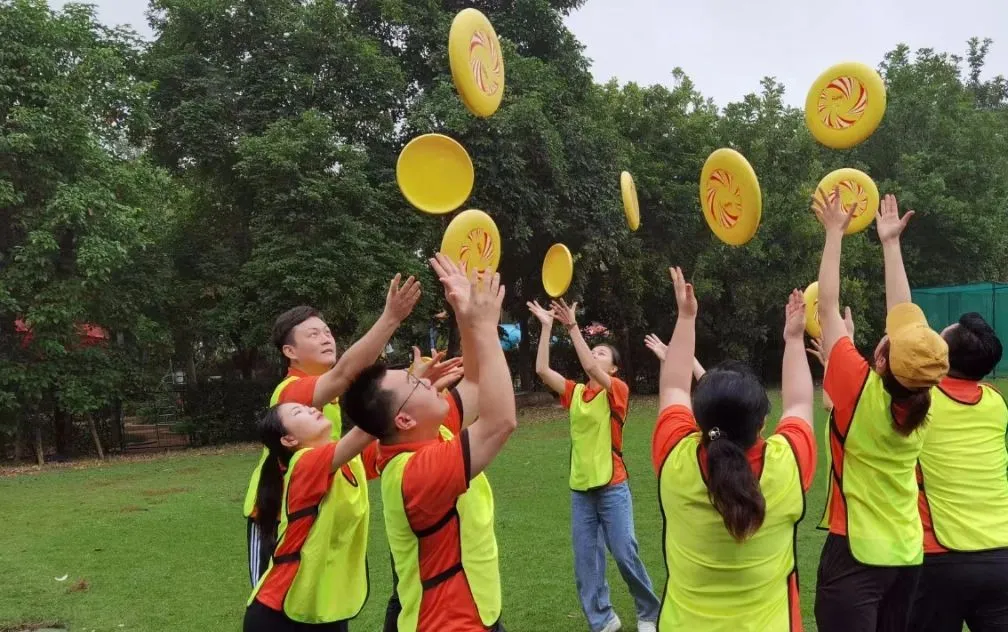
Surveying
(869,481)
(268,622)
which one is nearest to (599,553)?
(869,481)

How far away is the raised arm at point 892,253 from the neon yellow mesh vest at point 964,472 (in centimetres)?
42

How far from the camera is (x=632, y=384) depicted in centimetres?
2339

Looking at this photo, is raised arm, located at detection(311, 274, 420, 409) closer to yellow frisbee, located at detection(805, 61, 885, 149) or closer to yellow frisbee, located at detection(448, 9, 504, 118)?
yellow frisbee, located at detection(448, 9, 504, 118)

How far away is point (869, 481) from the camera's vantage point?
277cm

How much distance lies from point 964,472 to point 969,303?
18471 mm

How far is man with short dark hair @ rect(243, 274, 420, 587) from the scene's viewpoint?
8.66 ft

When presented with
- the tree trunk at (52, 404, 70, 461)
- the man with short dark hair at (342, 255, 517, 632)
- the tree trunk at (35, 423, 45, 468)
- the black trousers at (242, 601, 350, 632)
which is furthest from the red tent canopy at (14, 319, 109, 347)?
the man with short dark hair at (342, 255, 517, 632)

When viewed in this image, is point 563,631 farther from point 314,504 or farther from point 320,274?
point 320,274

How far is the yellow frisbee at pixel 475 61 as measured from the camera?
3988 millimetres

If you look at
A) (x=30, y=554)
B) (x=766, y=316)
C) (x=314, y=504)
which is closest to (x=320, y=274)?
(x=30, y=554)

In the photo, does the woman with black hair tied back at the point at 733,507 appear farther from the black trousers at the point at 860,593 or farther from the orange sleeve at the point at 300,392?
the orange sleeve at the point at 300,392

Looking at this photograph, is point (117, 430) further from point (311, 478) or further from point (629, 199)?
point (311, 478)

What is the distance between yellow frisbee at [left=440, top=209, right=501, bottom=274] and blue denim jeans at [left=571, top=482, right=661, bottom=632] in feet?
5.39

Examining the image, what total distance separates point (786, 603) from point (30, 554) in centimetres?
750
